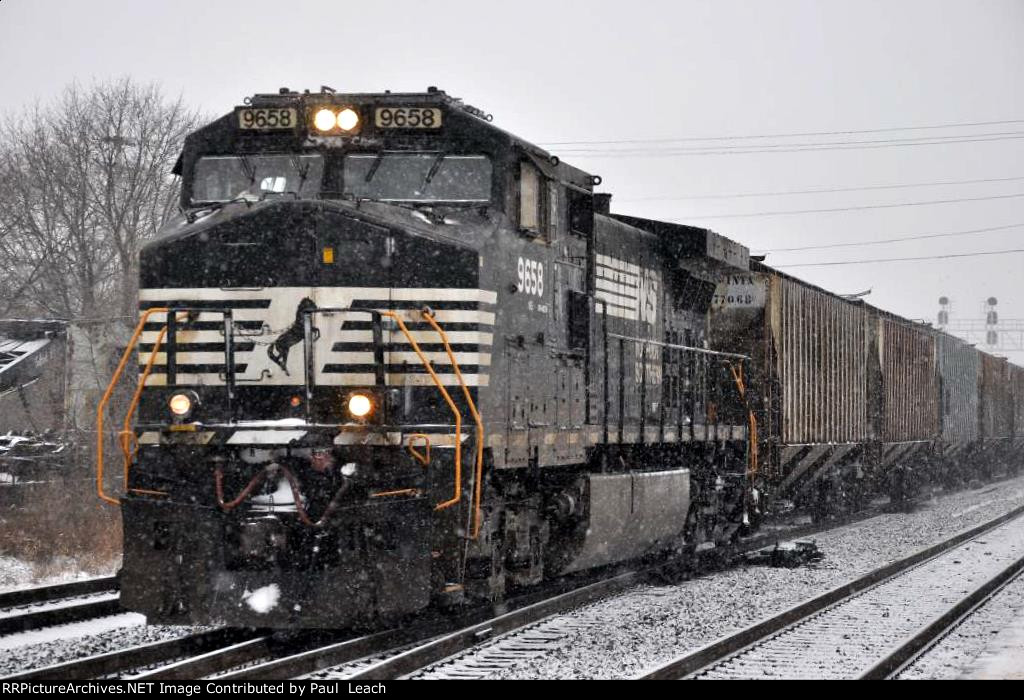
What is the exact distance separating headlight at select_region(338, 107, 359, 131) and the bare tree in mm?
23952

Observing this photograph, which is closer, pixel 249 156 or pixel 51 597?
pixel 249 156

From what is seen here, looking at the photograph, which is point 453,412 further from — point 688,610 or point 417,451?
point 688,610

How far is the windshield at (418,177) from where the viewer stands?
8656 millimetres

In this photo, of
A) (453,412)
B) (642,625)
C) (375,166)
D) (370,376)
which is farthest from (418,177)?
(642,625)

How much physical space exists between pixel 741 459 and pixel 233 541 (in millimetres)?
8631

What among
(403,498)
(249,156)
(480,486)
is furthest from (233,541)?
(249,156)

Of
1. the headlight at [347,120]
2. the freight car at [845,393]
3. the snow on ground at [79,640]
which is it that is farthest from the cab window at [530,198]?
the freight car at [845,393]

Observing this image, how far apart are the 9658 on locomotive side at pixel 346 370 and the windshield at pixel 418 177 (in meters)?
0.01

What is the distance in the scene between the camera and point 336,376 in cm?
796

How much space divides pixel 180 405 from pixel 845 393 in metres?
14.9

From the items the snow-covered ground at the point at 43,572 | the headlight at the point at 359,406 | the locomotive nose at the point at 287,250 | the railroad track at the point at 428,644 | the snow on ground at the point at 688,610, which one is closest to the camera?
the railroad track at the point at 428,644

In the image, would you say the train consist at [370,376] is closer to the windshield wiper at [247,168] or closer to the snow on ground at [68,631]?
the windshield wiper at [247,168]

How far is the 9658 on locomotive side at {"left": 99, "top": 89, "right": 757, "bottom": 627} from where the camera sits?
24.8ft

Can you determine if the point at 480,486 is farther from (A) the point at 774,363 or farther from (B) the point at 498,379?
(A) the point at 774,363
